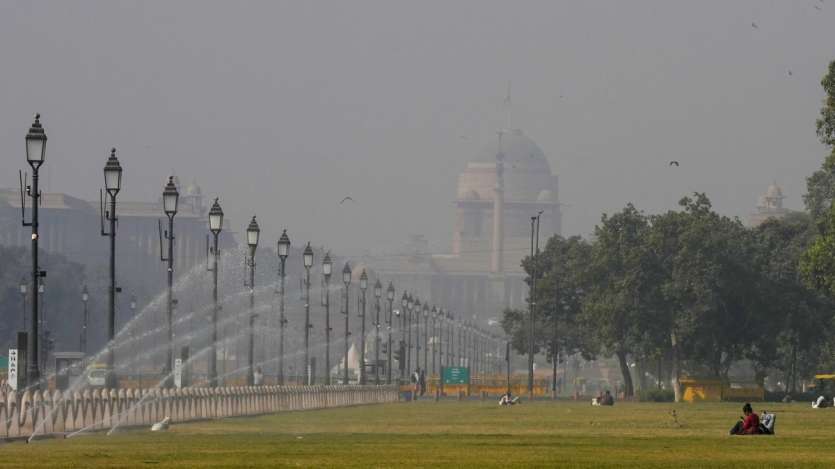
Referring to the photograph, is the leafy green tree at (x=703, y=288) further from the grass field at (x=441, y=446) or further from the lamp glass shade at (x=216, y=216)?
the grass field at (x=441, y=446)

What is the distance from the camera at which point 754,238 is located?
474 feet

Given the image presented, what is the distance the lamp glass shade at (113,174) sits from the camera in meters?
60.2

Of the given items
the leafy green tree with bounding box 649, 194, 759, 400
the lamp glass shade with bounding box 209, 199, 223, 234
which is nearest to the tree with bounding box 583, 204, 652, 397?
the leafy green tree with bounding box 649, 194, 759, 400

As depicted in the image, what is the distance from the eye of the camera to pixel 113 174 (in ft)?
198

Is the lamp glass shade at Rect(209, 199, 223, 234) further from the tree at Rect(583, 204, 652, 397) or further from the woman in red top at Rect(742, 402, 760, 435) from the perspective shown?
the tree at Rect(583, 204, 652, 397)

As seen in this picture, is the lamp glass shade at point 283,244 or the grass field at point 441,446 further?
the lamp glass shade at point 283,244

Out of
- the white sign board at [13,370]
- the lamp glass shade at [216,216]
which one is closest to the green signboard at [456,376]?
the lamp glass shade at [216,216]

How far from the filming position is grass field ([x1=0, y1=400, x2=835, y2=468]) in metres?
35.9

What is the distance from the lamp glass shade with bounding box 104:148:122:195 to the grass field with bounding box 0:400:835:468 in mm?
6091

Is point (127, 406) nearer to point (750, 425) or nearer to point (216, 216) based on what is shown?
point (750, 425)

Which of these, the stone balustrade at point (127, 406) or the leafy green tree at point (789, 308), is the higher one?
the leafy green tree at point (789, 308)

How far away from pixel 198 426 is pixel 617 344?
84.6m

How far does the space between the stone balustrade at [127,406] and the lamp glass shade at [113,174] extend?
4920 millimetres

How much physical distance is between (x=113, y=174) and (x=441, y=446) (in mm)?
19777
